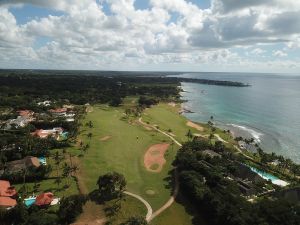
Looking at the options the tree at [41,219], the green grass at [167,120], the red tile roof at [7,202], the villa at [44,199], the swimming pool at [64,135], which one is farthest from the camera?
the green grass at [167,120]

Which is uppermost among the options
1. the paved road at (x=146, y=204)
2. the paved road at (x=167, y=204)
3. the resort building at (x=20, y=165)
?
the resort building at (x=20, y=165)

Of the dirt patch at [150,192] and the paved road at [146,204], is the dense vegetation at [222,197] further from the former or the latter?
the paved road at [146,204]

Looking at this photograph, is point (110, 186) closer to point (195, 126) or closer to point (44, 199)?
point (44, 199)

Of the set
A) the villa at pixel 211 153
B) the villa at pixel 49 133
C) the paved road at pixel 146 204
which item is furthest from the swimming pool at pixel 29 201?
the villa at pixel 211 153

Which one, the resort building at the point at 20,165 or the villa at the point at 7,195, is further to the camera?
the resort building at the point at 20,165

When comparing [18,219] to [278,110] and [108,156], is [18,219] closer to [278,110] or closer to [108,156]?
[108,156]

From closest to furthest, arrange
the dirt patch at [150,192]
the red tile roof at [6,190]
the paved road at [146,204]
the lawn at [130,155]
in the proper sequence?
the paved road at [146,204] < the red tile roof at [6,190] < the lawn at [130,155] < the dirt patch at [150,192]

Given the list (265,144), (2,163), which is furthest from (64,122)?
(265,144)
